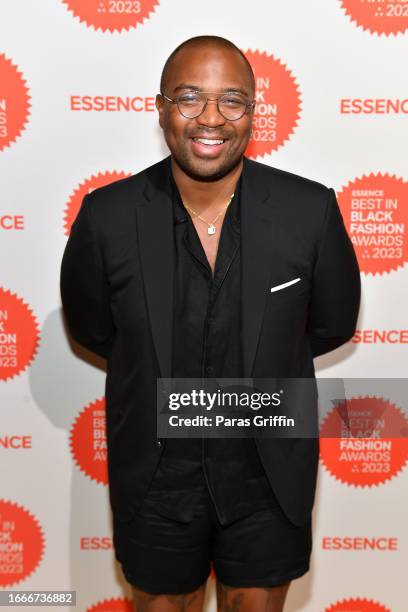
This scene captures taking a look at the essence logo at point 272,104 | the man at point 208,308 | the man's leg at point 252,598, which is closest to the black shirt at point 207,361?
the man at point 208,308

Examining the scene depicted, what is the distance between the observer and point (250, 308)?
1.64m

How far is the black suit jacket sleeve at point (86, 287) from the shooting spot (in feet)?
5.66

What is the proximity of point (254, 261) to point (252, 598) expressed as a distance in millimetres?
843

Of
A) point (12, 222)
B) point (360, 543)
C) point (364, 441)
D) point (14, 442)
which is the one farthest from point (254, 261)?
point (360, 543)

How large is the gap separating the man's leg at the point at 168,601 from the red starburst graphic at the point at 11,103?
1278 millimetres

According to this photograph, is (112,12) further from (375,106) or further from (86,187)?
(375,106)

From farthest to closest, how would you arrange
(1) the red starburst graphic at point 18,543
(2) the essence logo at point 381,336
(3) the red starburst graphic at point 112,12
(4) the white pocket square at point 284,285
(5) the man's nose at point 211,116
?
(1) the red starburst graphic at point 18,543
(2) the essence logo at point 381,336
(3) the red starburst graphic at point 112,12
(4) the white pocket square at point 284,285
(5) the man's nose at point 211,116

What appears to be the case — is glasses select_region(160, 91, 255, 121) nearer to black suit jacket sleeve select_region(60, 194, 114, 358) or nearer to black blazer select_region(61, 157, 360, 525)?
black blazer select_region(61, 157, 360, 525)

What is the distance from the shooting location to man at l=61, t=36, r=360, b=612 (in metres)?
1.63

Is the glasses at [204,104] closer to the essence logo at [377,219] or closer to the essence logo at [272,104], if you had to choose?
the essence logo at [272,104]

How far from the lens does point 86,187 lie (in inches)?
83.1

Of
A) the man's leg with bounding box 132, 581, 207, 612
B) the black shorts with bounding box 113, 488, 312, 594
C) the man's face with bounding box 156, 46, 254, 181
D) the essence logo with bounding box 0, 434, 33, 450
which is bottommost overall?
the man's leg with bounding box 132, 581, 207, 612

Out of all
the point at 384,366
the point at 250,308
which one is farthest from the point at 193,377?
the point at 384,366

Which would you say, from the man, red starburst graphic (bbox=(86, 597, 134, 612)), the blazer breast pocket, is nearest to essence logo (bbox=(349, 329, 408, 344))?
the man
